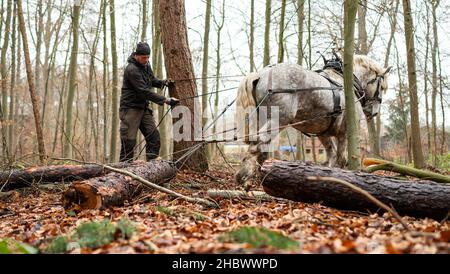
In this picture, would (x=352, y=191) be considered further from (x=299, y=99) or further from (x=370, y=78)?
(x=370, y=78)

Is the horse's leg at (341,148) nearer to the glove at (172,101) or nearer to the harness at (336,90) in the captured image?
the harness at (336,90)

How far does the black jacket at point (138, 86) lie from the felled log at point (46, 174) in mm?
1478

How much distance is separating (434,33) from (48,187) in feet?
46.6

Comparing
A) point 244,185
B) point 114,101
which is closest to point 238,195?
point 244,185

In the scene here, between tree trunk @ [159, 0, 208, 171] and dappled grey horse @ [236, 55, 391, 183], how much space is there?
1.18 metres

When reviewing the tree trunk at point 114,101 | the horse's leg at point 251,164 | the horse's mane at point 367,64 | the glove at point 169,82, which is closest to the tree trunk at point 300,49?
the horse's mane at point 367,64

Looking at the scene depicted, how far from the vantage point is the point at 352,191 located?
396 cm

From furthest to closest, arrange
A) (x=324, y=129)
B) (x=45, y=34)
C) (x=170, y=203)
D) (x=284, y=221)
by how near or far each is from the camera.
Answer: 1. (x=45, y=34)
2. (x=324, y=129)
3. (x=170, y=203)
4. (x=284, y=221)

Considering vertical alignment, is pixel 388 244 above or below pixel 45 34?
below

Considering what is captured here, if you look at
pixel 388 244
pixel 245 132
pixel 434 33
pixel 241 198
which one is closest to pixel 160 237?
pixel 388 244

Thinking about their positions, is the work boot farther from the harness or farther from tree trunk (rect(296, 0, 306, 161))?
tree trunk (rect(296, 0, 306, 161))

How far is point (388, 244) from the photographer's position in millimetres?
2480

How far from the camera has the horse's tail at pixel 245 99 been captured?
633 centimetres
